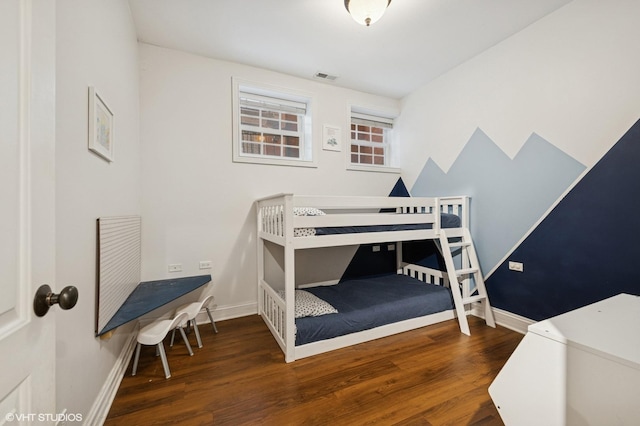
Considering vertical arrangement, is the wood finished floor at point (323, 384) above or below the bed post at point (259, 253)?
below

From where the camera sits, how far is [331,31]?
93.4 inches

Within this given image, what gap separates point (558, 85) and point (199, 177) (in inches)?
131

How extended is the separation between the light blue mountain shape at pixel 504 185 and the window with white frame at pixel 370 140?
3.40ft

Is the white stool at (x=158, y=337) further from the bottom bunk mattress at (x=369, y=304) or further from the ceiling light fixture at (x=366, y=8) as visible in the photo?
the ceiling light fixture at (x=366, y=8)

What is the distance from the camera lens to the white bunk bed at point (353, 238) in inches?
80.5

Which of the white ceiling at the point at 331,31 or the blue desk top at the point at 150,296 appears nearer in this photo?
the blue desk top at the point at 150,296

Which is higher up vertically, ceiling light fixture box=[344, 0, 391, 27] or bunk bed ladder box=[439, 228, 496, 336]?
ceiling light fixture box=[344, 0, 391, 27]

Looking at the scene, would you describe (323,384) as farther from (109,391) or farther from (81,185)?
(81,185)

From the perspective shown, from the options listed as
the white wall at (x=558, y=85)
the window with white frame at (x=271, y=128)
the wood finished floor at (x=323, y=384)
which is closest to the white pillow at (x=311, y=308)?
the wood finished floor at (x=323, y=384)

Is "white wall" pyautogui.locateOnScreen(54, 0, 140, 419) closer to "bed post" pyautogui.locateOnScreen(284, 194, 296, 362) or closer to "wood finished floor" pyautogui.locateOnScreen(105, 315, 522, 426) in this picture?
"wood finished floor" pyautogui.locateOnScreen(105, 315, 522, 426)

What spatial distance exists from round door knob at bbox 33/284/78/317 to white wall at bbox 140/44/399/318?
6.95 feet

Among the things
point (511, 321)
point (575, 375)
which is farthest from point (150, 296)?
point (511, 321)

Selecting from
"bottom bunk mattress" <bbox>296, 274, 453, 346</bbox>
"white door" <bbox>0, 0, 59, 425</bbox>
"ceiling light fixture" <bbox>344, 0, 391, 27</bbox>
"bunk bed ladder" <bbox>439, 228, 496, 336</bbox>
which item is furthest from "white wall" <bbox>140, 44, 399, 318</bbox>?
"white door" <bbox>0, 0, 59, 425</bbox>

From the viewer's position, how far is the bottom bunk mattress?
2.15 m
